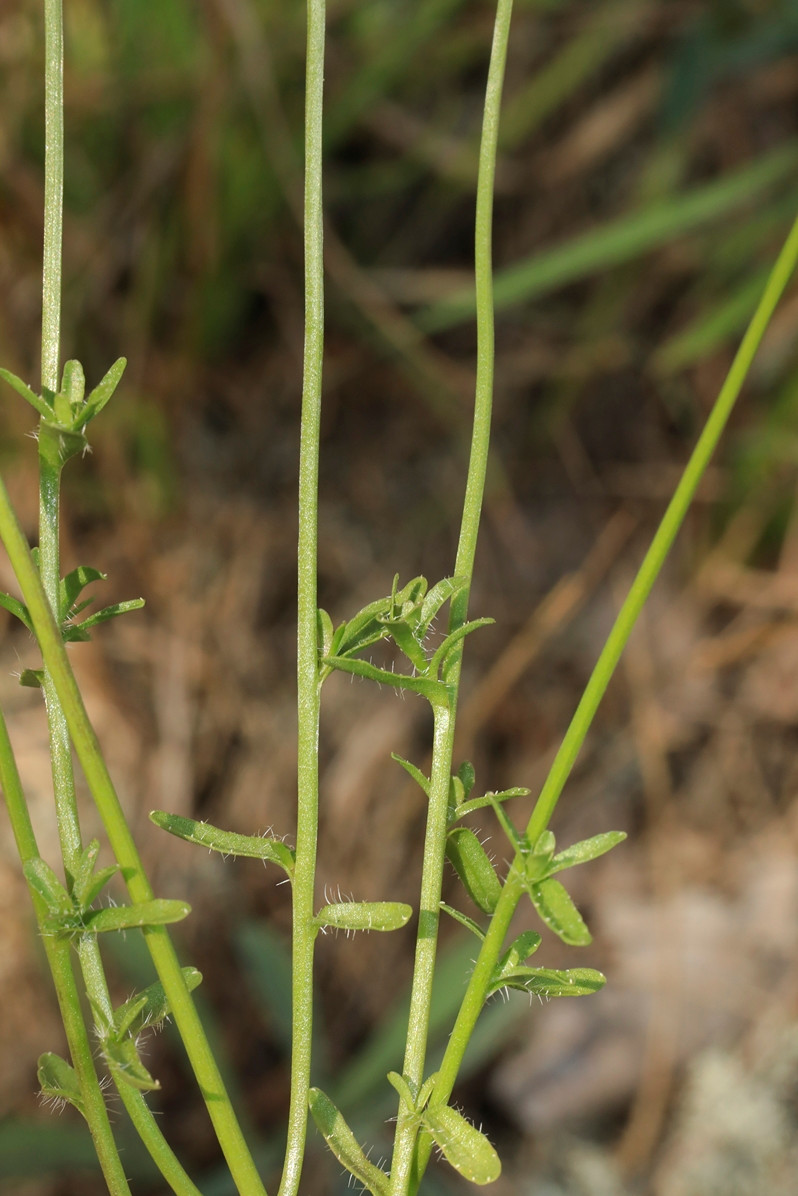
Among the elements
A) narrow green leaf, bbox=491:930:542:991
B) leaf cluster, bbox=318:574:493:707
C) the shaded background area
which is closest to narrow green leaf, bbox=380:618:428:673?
leaf cluster, bbox=318:574:493:707

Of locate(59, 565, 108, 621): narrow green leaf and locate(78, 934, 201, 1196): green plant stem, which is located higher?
locate(59, 565, 108, 621): narrow green leaf

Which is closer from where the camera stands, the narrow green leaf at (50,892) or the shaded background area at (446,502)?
the narrow green leaf at (50,892)

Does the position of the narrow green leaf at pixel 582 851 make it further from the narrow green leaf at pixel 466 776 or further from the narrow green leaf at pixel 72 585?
the narrow green leaf at pixel 72 585

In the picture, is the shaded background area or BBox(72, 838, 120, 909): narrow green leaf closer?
BBox(72, 838, 120, 909): narrow green leaf

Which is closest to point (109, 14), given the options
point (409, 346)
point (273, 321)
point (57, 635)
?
point (273, 321)

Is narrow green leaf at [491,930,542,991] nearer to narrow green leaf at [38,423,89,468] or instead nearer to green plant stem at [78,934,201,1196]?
green plant stem at [78,934,201,1196]

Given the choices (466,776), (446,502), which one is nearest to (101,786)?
(466,776)

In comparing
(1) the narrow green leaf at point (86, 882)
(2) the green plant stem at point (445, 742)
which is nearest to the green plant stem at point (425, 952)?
(2) the green plant stem at point (445, 742)
